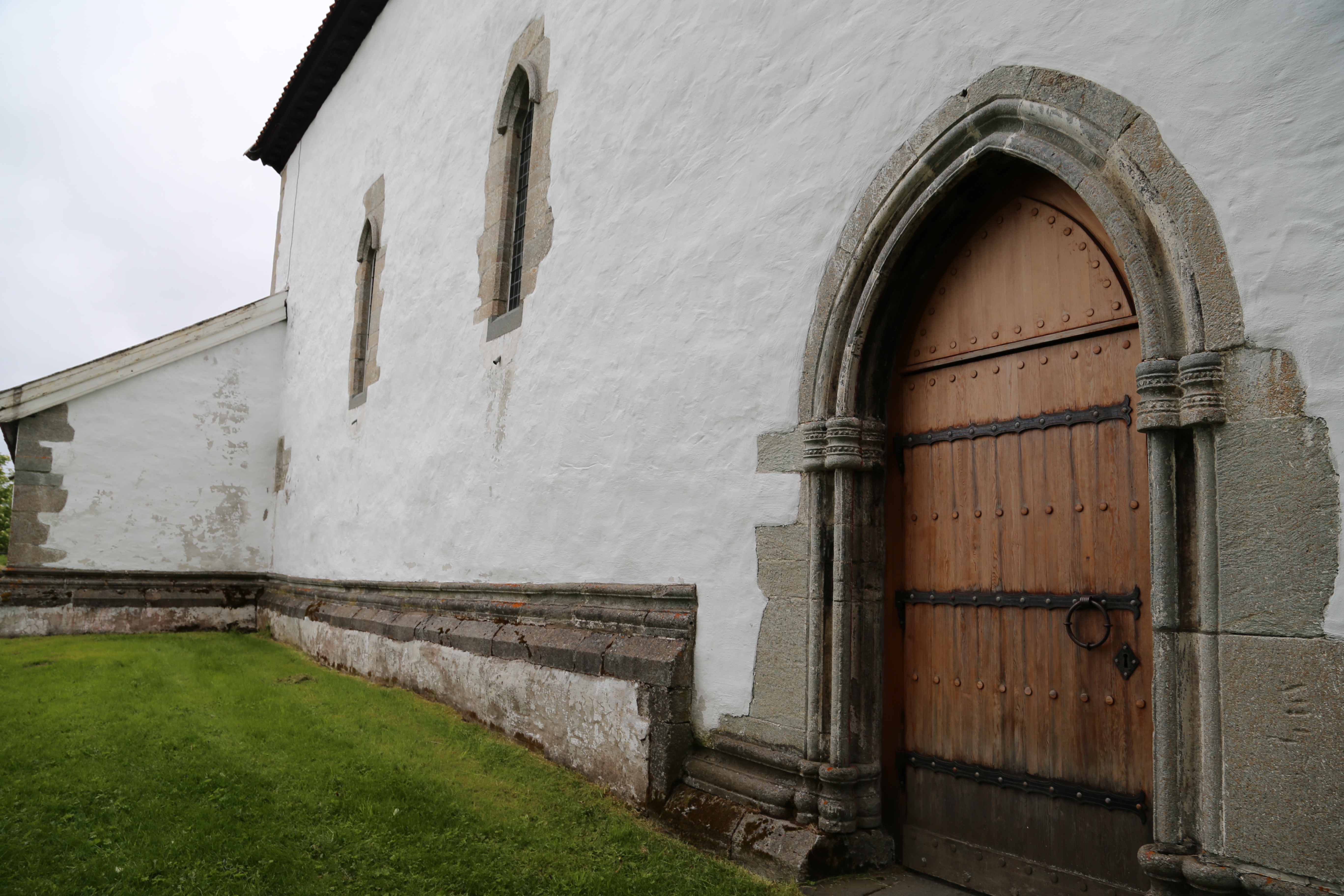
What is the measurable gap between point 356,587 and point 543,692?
4.11 metres

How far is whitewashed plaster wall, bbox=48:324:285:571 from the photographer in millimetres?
10328

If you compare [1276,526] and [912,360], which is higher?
[912,360]

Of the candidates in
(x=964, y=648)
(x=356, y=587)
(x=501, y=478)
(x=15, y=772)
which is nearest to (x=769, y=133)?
(x=964, y=648)

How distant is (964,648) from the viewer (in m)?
3.38

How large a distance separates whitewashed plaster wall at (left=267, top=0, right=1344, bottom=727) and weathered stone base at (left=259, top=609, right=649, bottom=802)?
477 mm

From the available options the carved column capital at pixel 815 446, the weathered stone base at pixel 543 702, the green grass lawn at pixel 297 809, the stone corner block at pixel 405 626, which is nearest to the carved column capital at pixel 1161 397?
the carved column capital at pixel 815 446

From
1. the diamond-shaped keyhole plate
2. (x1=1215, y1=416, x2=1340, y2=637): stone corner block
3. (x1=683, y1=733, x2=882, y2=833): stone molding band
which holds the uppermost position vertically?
(x1=1215, y1=416, x2=1340, y2=637): stone corner block

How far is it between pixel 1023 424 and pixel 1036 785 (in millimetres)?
1276

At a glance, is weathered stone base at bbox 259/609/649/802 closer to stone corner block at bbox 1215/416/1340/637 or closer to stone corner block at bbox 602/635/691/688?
stone corner block at bbox 602/635/691/688

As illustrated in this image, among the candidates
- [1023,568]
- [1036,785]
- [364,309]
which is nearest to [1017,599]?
[1023,568]

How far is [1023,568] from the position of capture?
318 centimetres

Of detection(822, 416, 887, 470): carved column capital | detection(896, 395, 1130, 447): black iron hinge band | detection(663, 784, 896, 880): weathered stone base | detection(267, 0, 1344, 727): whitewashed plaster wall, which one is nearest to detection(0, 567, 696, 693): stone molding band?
detection(267, 0, 1344, 727): whitewashed plaster wall

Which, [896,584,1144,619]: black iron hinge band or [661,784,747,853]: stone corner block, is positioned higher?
[896,584,1144,619]: black iron hinge band

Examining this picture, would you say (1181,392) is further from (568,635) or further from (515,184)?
(515,184)
